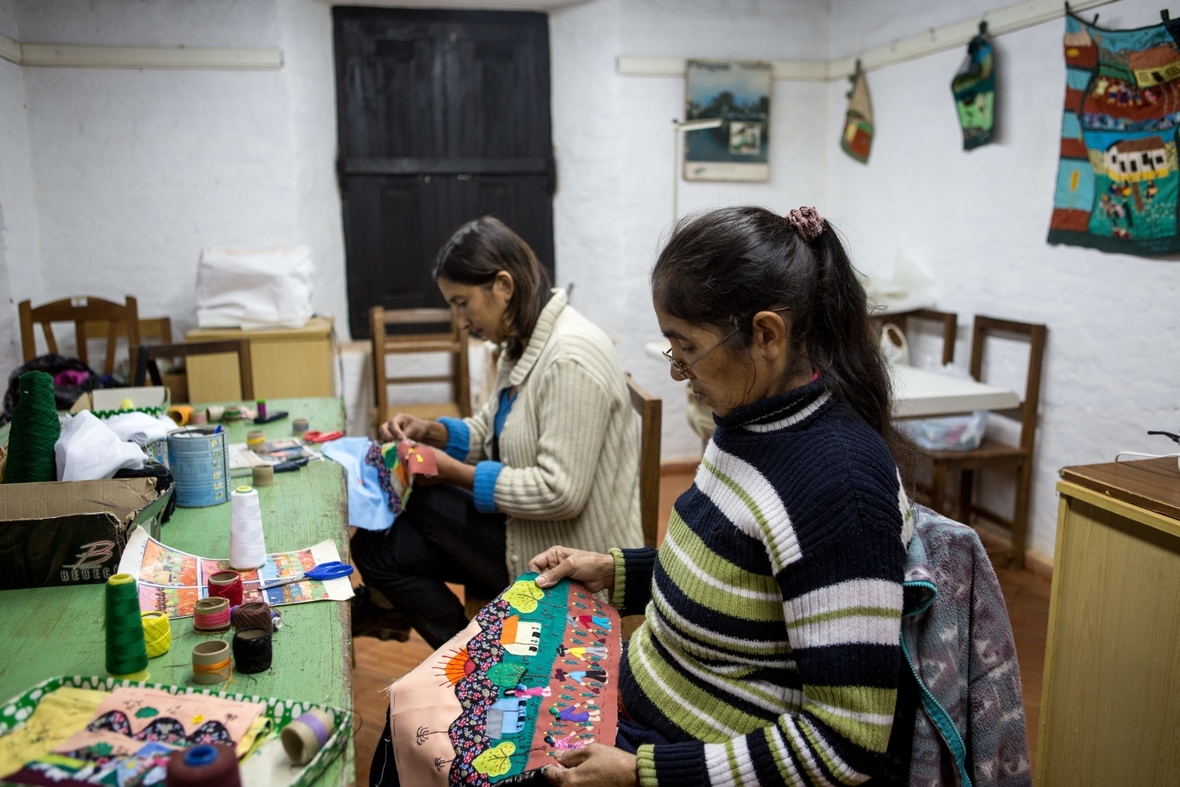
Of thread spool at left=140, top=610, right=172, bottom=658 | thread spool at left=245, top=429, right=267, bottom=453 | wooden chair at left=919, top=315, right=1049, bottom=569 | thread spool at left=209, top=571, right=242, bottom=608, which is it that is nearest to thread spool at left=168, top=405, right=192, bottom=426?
thread spool at left=245, top=429, right=267, bottom=453

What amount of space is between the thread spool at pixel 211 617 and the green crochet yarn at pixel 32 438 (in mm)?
526

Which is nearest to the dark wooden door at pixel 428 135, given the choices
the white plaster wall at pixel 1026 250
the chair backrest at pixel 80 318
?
the chair backrest at pixel 80 318

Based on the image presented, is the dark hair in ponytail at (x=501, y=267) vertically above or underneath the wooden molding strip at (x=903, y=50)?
underneath

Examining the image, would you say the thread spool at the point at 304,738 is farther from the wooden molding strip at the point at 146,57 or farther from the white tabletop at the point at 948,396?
the wooden molding strip at the point at 146,57

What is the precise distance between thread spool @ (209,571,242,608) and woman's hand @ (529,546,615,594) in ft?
1.64

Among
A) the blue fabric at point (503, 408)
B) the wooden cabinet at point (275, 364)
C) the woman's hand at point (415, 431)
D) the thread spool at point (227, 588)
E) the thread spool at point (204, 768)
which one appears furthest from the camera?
the wooden cabinet at point (275, 364)

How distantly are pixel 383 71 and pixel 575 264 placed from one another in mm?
1544

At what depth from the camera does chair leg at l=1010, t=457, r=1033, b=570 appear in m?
3.67

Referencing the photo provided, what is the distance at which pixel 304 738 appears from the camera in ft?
3.31

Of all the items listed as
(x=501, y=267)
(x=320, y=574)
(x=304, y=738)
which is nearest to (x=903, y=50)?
(x=501, y=267)

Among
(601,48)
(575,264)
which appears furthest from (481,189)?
(601,48)

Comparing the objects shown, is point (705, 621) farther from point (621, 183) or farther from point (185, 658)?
point (621, 183)

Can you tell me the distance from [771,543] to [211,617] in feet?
2.71

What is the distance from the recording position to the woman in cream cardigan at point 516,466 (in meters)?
2.09
